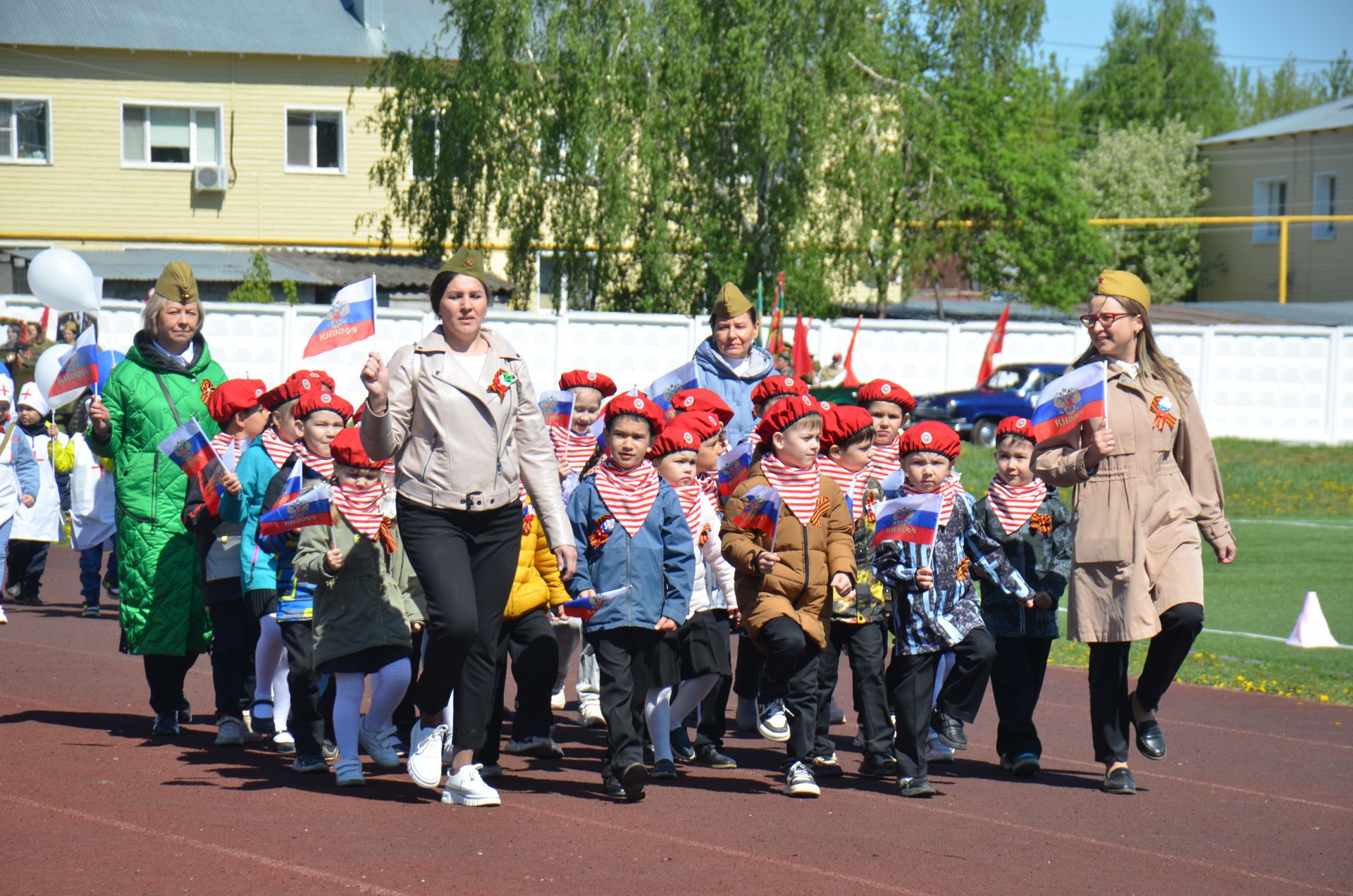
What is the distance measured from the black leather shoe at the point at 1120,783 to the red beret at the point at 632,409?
2488mm

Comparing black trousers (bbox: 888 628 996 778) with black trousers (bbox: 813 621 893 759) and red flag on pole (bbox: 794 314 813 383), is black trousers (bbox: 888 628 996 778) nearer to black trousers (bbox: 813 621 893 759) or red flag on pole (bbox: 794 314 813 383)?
black trousers (bbox: 813 621 893 759)

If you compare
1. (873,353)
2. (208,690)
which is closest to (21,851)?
(208,690)

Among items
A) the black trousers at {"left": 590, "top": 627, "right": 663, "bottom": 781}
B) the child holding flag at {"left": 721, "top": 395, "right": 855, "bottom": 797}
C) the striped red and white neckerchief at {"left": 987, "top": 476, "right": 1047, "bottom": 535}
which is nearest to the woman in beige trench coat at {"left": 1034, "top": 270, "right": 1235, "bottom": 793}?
the striped red and white neckerchief at {"left": 987, "top": 476, "right": 1047, "bottom": 535}

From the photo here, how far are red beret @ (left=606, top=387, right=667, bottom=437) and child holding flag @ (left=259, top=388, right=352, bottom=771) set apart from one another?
1.21 meters

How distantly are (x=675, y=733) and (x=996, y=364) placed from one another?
2639 cm

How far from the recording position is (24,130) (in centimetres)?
3934

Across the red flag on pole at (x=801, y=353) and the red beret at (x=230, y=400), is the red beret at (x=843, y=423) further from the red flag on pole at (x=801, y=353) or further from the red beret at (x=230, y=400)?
the red flag on pole at (x=801, y=353)

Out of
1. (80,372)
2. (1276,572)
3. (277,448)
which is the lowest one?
(1276,572)

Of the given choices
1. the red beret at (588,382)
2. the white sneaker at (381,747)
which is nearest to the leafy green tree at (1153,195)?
the red beret at (588,382)

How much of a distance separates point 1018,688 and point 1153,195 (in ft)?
178

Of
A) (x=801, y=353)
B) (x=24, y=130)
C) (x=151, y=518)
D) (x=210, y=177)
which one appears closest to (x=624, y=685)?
(x=151, y=518)

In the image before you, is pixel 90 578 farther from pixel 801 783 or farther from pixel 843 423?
pixel 801 783

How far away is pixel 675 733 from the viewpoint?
7.96m

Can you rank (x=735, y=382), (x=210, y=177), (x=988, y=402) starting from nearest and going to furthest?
(x=735, y=382)
(x=988, y=402)
(x=210, y=177)
